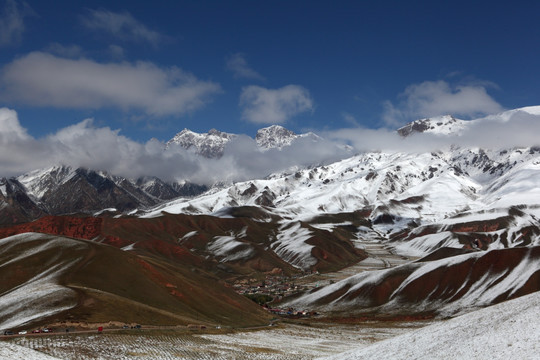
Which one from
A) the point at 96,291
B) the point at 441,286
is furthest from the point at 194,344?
the point at 441,286

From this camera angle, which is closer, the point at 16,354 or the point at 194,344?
the point at 16,354

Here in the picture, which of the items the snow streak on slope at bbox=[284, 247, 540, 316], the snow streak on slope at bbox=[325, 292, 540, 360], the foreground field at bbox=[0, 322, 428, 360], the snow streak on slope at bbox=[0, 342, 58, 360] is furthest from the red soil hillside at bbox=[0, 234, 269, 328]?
the snow streak on slope at bbox=[325, 292, 540, 360]

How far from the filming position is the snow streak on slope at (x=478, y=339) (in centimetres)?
3784

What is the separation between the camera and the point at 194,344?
249 feet

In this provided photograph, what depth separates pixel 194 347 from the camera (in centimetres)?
7344

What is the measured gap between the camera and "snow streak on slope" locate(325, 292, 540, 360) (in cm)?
3784

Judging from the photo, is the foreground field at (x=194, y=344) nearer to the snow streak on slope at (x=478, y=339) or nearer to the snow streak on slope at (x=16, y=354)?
the snow streak on slope at (x=16, y=354)

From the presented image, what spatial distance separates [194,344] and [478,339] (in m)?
45.3

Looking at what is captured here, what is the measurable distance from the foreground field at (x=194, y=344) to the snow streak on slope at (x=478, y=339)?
20.0 meters

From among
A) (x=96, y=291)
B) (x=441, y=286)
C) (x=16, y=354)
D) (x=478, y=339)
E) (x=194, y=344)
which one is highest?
(x=96, y=291)

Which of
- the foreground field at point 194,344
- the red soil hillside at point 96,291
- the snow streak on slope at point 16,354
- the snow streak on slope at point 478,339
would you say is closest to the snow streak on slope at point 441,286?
the red soil hillside at point 96,291

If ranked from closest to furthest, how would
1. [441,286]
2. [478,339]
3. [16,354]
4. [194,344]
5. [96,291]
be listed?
[478,339] < [16,354] < [194,344] < [96,291] < [441,286]

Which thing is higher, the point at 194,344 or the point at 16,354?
the point at 16,354

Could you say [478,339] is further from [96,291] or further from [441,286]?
[441,286]
